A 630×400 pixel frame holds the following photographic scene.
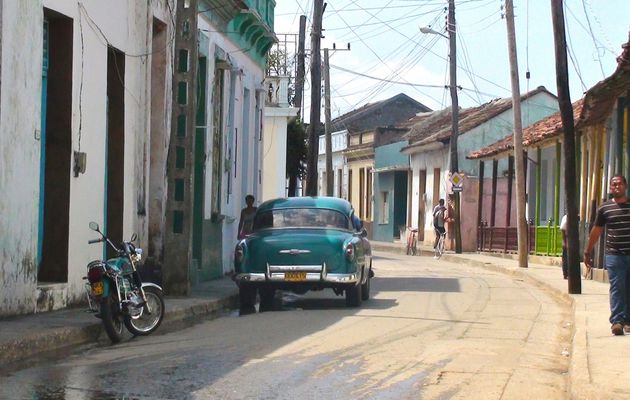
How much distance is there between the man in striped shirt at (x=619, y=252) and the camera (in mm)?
13578

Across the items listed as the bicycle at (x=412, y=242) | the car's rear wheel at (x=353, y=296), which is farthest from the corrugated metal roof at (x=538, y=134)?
the car's rear wheel at (x=353, y=296)

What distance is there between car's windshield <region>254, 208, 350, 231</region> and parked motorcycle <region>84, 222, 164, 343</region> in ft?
16.3

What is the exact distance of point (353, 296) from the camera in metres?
18.5

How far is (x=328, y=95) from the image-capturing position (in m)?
51.2

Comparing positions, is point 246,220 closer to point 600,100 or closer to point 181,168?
point 181,168

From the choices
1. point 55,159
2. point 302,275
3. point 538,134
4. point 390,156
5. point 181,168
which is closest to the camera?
point 55,159

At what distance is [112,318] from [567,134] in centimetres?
998

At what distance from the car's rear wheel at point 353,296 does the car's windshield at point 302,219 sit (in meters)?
1.17

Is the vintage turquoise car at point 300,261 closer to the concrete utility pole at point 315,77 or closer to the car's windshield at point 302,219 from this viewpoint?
the car's windshield at point 302,219

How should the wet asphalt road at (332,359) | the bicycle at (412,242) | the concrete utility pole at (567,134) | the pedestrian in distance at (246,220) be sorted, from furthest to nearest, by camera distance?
the bicycle at (412,242) → the pedestrian in distance at (246,220) → the concrete utility pole at (567,134) → the wet asphalt road at (332,359)

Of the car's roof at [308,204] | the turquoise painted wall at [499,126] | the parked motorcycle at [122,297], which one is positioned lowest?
the parked motorcycle at [122,297]

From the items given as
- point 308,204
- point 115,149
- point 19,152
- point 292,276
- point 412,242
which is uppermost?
point 115,149

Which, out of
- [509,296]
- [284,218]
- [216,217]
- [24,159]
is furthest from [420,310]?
[216,217]

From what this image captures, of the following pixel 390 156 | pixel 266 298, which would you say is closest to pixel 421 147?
pixel 390 156
